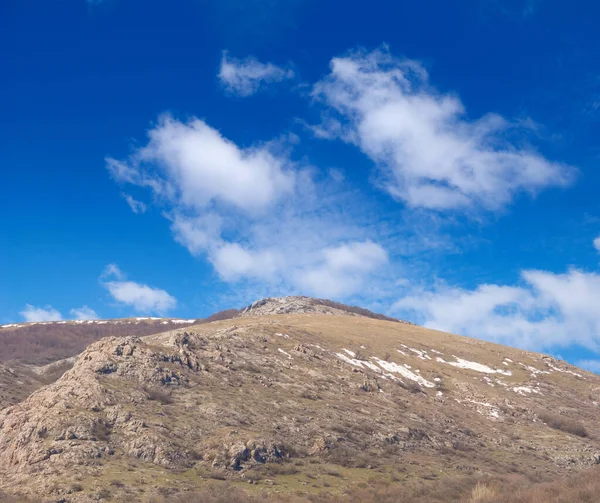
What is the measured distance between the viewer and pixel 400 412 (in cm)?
7544

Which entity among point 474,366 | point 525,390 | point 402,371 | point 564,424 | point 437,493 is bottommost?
point 437,493

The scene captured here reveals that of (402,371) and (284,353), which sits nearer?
(284,353)

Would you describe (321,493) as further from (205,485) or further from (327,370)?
(327,370)

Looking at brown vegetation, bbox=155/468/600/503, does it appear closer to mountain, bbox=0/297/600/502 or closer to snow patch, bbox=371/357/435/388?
mountain, bbox=0/297/600/502

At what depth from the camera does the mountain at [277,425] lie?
43.5 meters

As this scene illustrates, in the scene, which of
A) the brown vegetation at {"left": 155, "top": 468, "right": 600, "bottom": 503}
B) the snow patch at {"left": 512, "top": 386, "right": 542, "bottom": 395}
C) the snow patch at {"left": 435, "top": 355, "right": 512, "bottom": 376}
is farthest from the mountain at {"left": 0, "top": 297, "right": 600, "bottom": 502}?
the snow patch at {"left": 435, "top": 355, "right": 512, "bottom": 376}

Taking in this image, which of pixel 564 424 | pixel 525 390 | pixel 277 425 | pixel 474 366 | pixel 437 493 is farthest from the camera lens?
pixel 474 366

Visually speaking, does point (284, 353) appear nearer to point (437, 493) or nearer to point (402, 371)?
point (402, 371)

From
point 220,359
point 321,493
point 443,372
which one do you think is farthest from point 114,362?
point 443,372

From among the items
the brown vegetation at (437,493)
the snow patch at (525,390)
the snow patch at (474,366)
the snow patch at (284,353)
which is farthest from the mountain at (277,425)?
the snow patch at (474,366)

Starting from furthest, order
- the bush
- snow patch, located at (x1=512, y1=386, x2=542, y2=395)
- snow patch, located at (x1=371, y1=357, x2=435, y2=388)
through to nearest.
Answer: snow patch, located at (x1=512, y1=386, x2=542, y2=395) → snow patch, located at (x1=371, y1=357, x2=435, y2=388) → the bush

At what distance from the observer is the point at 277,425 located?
5841cm

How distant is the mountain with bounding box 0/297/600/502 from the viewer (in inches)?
1714

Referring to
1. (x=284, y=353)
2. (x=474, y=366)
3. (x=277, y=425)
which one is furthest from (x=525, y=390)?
(x=277, y=425)
